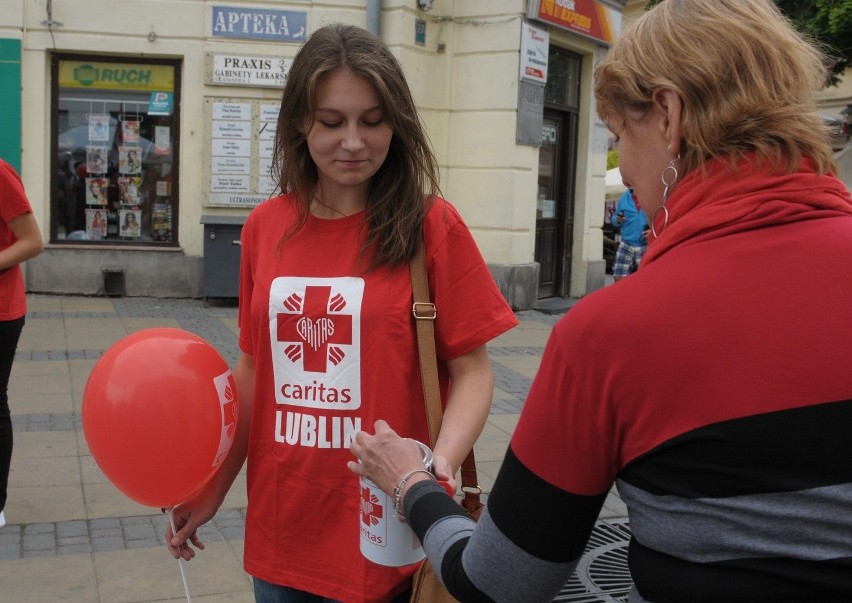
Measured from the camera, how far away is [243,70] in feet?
36.1

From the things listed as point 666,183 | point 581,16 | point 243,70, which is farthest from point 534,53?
point 666,183

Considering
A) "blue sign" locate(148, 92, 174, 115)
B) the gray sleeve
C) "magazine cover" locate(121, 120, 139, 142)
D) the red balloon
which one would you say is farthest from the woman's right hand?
"magazine cover" locate(121, 120, 139, 142)

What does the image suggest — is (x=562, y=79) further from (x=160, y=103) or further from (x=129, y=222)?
(x=129, y=222)

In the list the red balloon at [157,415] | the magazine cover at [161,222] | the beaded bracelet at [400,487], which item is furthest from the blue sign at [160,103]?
the beaded bracelet at [400,487]

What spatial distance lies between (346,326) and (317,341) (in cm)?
7

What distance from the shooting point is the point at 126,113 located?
37.0ft

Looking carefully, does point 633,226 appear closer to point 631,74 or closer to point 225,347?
point 225,347

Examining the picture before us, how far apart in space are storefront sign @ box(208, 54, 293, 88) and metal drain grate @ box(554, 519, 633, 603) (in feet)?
25.4

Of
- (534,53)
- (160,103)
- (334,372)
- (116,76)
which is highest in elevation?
(534,53)

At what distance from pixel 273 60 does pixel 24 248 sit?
748cm

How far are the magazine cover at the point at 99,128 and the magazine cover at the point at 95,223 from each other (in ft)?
2.77

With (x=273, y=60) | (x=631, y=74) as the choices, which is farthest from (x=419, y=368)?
(x=273, y=60)

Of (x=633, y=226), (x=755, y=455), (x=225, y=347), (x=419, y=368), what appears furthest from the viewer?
(x=633, y=226)

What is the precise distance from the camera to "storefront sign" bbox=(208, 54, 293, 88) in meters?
11.0
